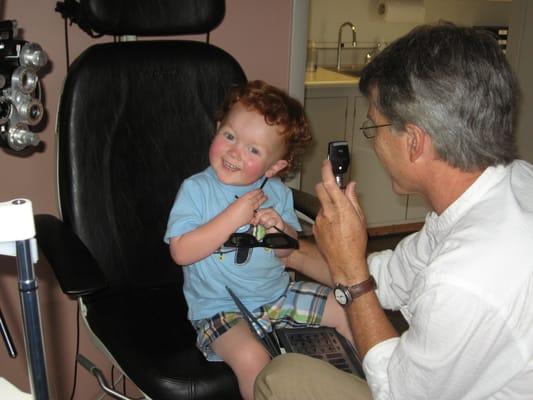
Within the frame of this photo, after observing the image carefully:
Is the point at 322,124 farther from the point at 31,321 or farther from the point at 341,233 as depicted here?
the point at 31,321

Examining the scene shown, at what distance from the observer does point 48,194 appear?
5.67 feet

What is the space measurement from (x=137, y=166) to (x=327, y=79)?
6.29 feet

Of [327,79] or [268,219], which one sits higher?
[327,79]

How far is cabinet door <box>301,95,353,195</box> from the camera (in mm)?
3138

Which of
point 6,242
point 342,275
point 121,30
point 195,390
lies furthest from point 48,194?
point 6,242

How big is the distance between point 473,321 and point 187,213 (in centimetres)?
66

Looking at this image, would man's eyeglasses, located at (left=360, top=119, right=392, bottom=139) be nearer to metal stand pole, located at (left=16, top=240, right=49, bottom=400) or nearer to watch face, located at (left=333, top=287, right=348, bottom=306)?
watch face, located at (left=333, top=287, right=348, bottom=306)

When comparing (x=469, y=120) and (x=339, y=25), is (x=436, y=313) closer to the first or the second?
(x=469, y=120)

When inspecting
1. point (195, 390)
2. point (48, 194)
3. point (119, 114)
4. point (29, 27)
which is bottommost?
point (195, 390)

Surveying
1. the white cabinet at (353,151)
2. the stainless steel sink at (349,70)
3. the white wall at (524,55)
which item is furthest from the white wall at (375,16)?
the white wall at (524,55)

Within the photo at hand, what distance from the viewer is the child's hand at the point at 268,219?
139 centimetres

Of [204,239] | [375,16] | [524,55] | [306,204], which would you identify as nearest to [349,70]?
[375,16]

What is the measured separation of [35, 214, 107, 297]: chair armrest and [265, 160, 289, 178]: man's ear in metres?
0.45

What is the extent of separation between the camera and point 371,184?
345 centimetres
